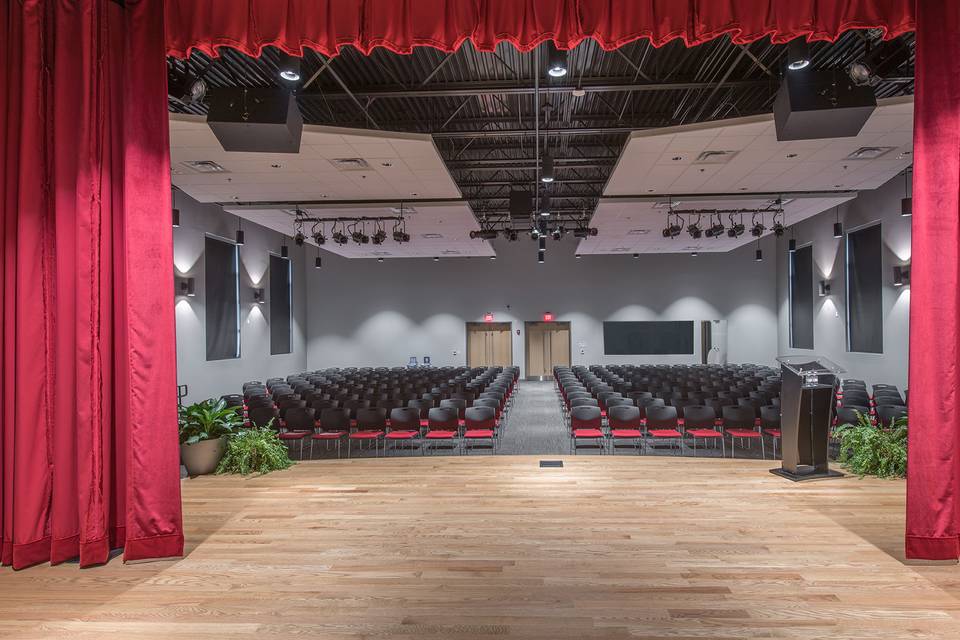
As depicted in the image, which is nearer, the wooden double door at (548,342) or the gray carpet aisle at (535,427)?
the gray carpet aisle at (535,427)

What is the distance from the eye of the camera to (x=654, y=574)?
10.4 feet

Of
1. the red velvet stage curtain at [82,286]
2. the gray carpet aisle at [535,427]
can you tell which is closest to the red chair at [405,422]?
the gray carpet aisle at [535,427]

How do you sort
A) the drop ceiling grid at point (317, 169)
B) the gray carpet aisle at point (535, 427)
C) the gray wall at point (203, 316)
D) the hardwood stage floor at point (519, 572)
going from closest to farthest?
1. the hardwood stage floor at point (519, 572)
2. the drop ceiling grid at point (317, 169)
3. the gray carpet aisle at point (535, 427)
4. the gray wall at point (203, 316)

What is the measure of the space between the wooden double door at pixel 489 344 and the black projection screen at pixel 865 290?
1224 cm

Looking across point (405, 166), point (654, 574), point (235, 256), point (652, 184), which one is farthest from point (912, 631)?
point (235, 256)

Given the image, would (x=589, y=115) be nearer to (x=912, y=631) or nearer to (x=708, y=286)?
(x=912, y=631)

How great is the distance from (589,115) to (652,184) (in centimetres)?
225

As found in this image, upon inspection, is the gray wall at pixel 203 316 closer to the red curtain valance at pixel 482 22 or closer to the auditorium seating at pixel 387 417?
the auditorium seating at pixel 387 417

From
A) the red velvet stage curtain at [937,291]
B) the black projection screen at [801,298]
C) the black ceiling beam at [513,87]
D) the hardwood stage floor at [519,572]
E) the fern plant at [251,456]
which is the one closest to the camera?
the hardwood stage floor at [519,572]

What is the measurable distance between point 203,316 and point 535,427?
945cm

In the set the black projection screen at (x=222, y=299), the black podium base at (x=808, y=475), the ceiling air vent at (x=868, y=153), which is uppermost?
the ceiling air vent at (x=868, y=153)

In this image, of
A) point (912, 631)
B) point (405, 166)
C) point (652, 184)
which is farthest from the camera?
point (652, 184)

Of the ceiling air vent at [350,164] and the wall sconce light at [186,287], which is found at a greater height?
the ceiling air vent at [350,164]

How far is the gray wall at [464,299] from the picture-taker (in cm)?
2241
